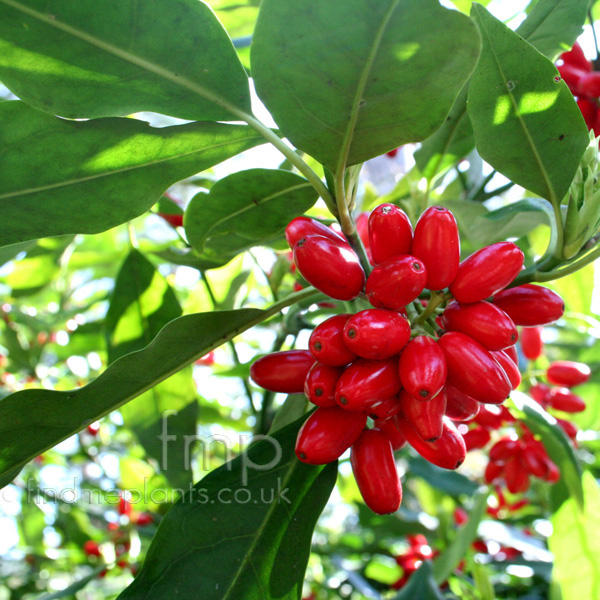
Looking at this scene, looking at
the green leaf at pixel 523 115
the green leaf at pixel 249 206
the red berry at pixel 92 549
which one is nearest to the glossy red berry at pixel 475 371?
the green leaf at pixel 523 115

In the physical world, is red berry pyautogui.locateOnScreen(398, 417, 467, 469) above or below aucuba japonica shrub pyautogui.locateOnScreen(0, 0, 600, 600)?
below

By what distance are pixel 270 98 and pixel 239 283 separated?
1.09 m

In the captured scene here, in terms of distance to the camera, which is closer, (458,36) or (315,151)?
(458,36)

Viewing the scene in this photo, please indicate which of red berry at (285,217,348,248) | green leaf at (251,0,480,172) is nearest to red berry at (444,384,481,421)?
red berry at (285,217,348,248)

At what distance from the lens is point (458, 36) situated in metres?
0.77

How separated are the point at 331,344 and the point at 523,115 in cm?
51

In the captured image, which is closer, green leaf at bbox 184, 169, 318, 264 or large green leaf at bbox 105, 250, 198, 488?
green leaf at bbox 184, 169, 318, 264

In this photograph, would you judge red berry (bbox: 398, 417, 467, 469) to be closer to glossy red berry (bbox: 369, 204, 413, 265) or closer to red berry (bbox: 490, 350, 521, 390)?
red berry (bbox: 490, 350, 521, 390)

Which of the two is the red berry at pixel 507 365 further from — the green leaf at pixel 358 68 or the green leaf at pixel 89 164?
the green leaf at pixel 89 164

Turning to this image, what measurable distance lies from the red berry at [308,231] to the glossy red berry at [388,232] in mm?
55

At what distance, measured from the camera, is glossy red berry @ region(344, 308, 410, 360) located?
874 mm

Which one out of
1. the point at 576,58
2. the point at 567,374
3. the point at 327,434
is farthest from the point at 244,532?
the point at 576,58

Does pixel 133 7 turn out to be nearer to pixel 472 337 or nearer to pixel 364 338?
pixel 364 338

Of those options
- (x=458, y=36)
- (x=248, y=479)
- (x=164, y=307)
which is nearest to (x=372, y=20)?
(x=458, y=36)
